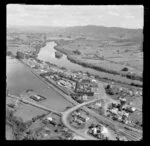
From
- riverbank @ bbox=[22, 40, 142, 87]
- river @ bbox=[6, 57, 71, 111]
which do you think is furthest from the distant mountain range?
riverbank @ bbox=[22, 40, 142, 87]

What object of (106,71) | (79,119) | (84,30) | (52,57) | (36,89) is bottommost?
(79,119)

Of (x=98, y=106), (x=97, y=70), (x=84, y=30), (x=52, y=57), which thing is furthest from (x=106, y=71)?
(x=98, y=106)

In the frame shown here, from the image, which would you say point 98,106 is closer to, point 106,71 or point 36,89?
point 36,89

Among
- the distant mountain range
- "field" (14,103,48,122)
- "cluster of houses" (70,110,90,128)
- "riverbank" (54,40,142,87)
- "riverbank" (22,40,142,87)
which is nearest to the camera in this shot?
"cluster of houses" (70,110,90,128)

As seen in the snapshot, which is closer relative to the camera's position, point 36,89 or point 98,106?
point 98,106

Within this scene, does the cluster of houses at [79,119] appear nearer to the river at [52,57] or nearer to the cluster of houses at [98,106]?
the cluster of houses at [98,106]

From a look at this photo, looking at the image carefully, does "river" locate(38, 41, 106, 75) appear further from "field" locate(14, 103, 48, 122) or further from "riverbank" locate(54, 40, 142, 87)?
"field" locate(14, 103, 48, 122)

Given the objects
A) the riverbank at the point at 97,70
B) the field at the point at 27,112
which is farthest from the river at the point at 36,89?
the riverbank at the point at 97,70

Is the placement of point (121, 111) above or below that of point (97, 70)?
below

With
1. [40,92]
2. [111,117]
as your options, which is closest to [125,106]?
[111,117]

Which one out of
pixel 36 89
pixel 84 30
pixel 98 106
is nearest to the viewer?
pixel 98 106
